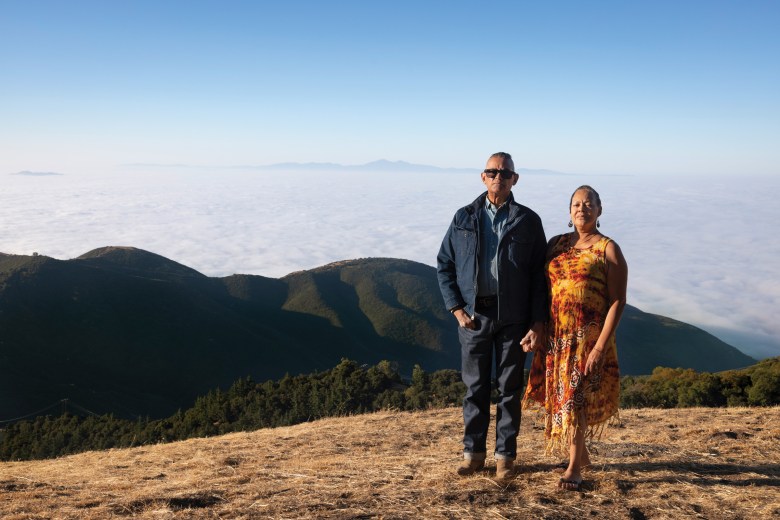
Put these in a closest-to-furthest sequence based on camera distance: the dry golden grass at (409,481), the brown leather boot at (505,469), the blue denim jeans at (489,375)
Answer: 1. the dry golden grass at (409,481)
2. the blue denim jeans at (489,375)
3. the brown leather boot at (505,469)

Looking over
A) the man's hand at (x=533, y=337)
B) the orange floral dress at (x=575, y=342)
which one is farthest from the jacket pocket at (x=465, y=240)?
the man's hand at (x=533, y=337)

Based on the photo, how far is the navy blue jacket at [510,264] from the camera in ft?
14.3

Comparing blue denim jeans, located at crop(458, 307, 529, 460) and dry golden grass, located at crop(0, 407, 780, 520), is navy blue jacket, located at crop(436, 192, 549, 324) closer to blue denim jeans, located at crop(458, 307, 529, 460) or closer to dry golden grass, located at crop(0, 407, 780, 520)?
blue denim jeans, located at crop(458, 307, 529, 460)

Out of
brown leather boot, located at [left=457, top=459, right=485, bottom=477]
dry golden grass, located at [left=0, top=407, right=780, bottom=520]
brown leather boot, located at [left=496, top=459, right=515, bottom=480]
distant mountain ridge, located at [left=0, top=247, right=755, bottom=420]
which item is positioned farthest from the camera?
distant mountain ridge, located at [left=0, top=247, right=755, bottom=420]

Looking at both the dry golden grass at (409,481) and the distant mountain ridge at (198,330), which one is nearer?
the dry golden grass at (409,481)

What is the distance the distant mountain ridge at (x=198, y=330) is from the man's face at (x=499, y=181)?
5517 cm

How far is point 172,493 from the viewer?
5.11 metres

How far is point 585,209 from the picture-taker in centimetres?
429

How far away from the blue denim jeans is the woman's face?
35.5 inches

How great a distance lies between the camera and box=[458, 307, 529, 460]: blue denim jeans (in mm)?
4449

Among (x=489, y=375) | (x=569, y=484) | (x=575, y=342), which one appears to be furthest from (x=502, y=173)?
(x=569, y=484)

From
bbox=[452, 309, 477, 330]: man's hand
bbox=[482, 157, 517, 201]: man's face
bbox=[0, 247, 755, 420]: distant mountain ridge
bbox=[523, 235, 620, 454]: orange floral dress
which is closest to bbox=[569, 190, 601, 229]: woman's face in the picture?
bbox=[523, 235, 620, 454]: orange floral dress

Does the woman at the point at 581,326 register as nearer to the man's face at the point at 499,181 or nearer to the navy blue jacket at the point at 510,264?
the navy blue jacket at the point at 510,264

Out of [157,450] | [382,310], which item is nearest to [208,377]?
[382,310]
